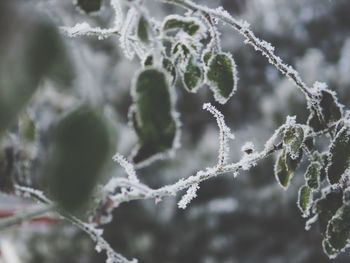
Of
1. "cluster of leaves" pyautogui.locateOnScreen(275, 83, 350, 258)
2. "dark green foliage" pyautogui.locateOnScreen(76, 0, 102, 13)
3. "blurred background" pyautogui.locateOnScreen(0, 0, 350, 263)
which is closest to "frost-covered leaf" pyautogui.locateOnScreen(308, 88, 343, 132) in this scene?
"cluster of leaves" pyautogui.locateOnScreen(275, 83, 350, 258)

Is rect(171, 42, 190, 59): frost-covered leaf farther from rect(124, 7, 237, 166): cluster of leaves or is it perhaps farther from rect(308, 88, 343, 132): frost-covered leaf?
rect(308, 88, 343, 132): frost-covered leaf

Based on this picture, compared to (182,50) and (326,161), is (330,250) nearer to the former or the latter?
(326,161)

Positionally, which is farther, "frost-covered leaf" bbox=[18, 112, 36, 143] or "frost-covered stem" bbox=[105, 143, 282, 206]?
"frost-covered stem" bbox=[105, 143, 282, 206]

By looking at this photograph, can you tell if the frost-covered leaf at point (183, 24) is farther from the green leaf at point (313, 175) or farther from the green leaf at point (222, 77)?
the green leaf at point (313, 175)

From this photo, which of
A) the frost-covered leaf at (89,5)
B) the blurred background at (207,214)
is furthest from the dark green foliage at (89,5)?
the blurred background at (207,214)

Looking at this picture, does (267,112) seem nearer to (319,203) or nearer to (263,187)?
(263,187)

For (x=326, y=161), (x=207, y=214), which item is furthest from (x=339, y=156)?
(x=207, y=214)
